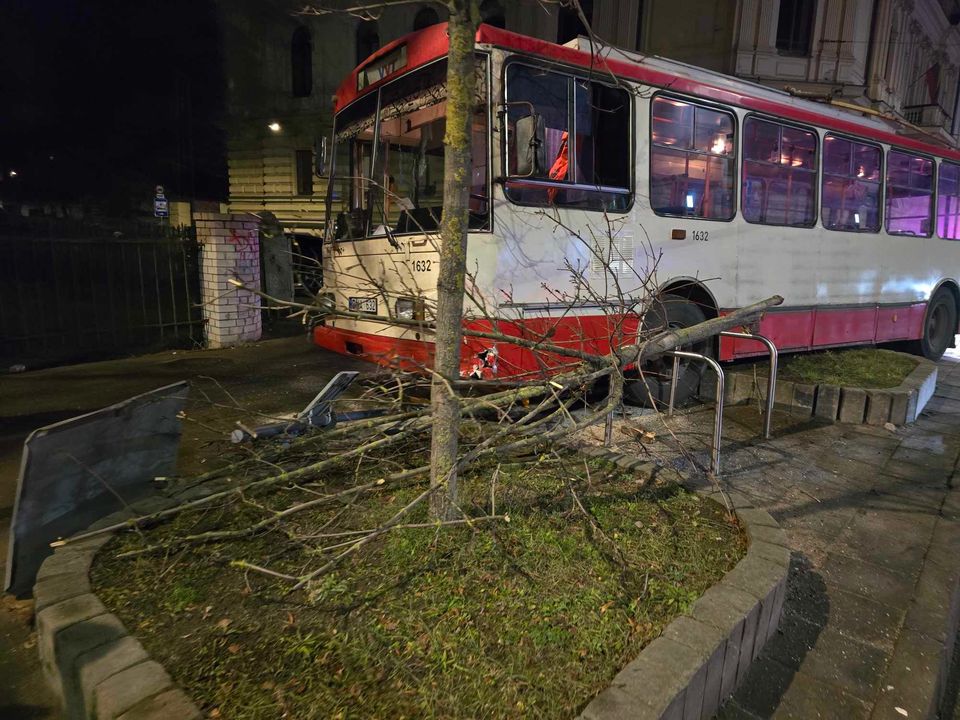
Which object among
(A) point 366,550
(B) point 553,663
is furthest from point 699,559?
(A) point 366,550

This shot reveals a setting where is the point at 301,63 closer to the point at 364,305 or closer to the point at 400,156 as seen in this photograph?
the point at 400,156

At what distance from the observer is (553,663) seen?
206 cm

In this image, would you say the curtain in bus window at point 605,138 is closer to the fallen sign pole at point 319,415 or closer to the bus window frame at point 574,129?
the bus window frame at point 574,129

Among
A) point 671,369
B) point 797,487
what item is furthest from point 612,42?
point 797,487

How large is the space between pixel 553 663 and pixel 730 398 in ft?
18.6

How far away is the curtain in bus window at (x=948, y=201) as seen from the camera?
970 cm

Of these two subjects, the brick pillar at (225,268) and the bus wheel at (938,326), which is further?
the bus wheel at (938,326)

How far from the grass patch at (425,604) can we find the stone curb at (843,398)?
3.97 meters

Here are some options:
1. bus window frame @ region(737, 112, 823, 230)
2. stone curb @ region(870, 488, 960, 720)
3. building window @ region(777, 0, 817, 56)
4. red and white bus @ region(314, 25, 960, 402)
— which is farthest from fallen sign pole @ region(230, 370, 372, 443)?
building window @ region(777, 0, 817, 56)

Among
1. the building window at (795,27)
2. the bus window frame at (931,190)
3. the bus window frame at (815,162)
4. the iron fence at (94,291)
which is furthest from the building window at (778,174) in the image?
the building window at (795,27)

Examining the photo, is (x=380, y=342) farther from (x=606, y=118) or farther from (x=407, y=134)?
(x=606, y=118)

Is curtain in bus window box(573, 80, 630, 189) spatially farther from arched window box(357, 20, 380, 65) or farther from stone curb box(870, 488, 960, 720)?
arched window box(357, 20, 380, 65)

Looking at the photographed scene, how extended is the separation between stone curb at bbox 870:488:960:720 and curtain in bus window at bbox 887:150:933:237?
7144 millimetres

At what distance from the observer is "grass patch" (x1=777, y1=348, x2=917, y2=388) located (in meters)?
6.68
